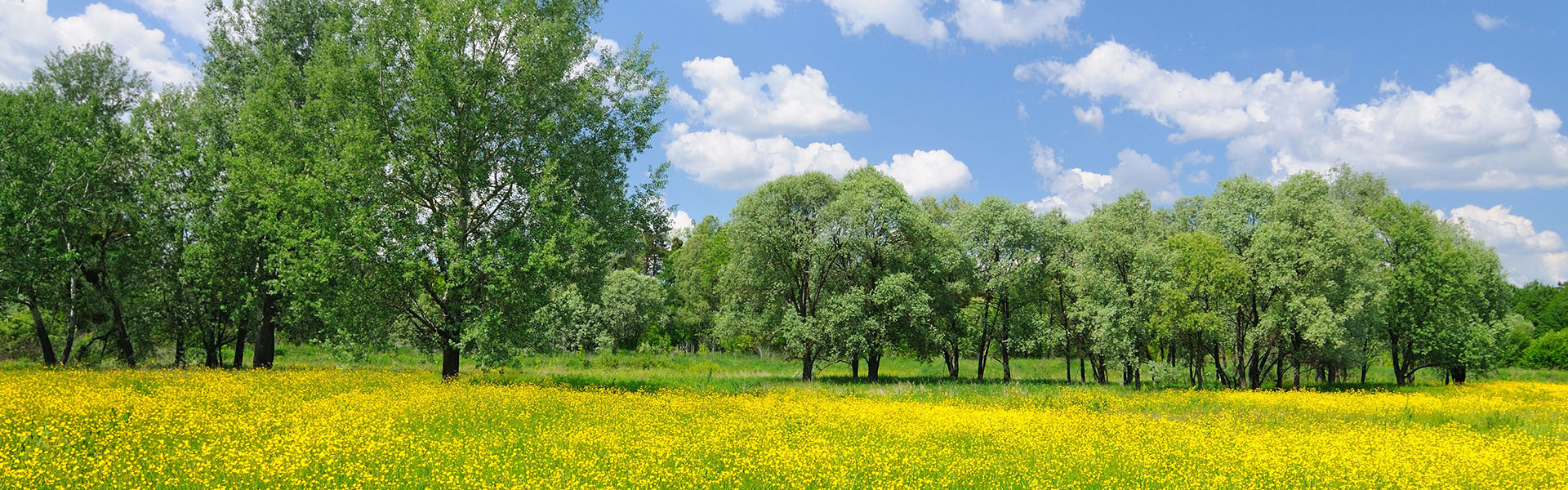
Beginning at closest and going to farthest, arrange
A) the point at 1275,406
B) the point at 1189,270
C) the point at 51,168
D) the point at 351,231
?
the point at 351,231 < the point at 1275,406 < the point at 51,168 < the point at 1189,270

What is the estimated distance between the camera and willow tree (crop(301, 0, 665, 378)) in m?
23.4

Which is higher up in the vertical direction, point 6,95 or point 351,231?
point 6,95

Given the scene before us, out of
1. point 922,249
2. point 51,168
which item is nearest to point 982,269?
point 922,249

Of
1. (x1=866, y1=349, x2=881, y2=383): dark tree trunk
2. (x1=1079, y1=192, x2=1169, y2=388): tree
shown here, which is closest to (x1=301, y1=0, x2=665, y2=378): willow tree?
(x1=866, y1=349, x2=881, y2=383): dark tree trunk

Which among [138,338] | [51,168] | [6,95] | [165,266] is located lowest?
[138,338]

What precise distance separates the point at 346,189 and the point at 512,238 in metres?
5.75

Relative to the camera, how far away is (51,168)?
29141 mm

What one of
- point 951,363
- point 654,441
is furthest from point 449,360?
point 951,363

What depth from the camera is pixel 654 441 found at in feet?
45.0

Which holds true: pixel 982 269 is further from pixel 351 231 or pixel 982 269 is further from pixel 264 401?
pixel 264 401

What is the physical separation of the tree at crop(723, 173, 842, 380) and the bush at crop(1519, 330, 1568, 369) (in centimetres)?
8166

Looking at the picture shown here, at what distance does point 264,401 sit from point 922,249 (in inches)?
1228

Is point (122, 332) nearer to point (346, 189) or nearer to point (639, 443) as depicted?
point (346, 189)

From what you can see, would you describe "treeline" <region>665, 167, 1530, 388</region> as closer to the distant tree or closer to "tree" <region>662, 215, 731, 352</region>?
the distant tree
